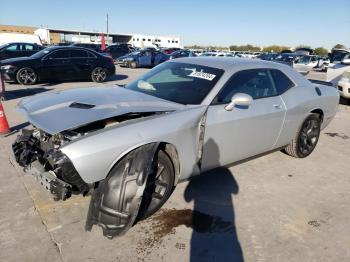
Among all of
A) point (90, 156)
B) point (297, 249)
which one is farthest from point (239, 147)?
point (90, 156)

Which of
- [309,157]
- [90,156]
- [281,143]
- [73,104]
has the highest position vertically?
[73,104]

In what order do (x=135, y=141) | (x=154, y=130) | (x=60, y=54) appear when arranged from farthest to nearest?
1. (x=60, y=54)
2. (x=154, y=130)
3. (x=135, y=141)

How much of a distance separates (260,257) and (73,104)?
7.66 ft

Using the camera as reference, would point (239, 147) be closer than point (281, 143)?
Yes

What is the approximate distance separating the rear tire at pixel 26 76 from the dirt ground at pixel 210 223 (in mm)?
7668

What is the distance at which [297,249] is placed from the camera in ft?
9.60

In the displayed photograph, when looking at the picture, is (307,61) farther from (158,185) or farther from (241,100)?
(158,185)

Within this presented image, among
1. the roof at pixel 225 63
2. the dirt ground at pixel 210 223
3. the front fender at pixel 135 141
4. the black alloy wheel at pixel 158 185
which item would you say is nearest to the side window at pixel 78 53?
the dirt ground at pixel 210 223

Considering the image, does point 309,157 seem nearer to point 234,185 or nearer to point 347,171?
point 347,171

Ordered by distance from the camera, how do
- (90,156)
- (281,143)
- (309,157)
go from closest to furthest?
(90,156) < (281,143) < (309,157)

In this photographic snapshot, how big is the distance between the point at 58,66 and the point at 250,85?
384 inches

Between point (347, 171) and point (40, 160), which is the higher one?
point (40, 160)

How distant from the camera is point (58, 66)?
472 inches

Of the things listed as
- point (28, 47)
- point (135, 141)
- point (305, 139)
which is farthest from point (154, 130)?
point (28, 47)
